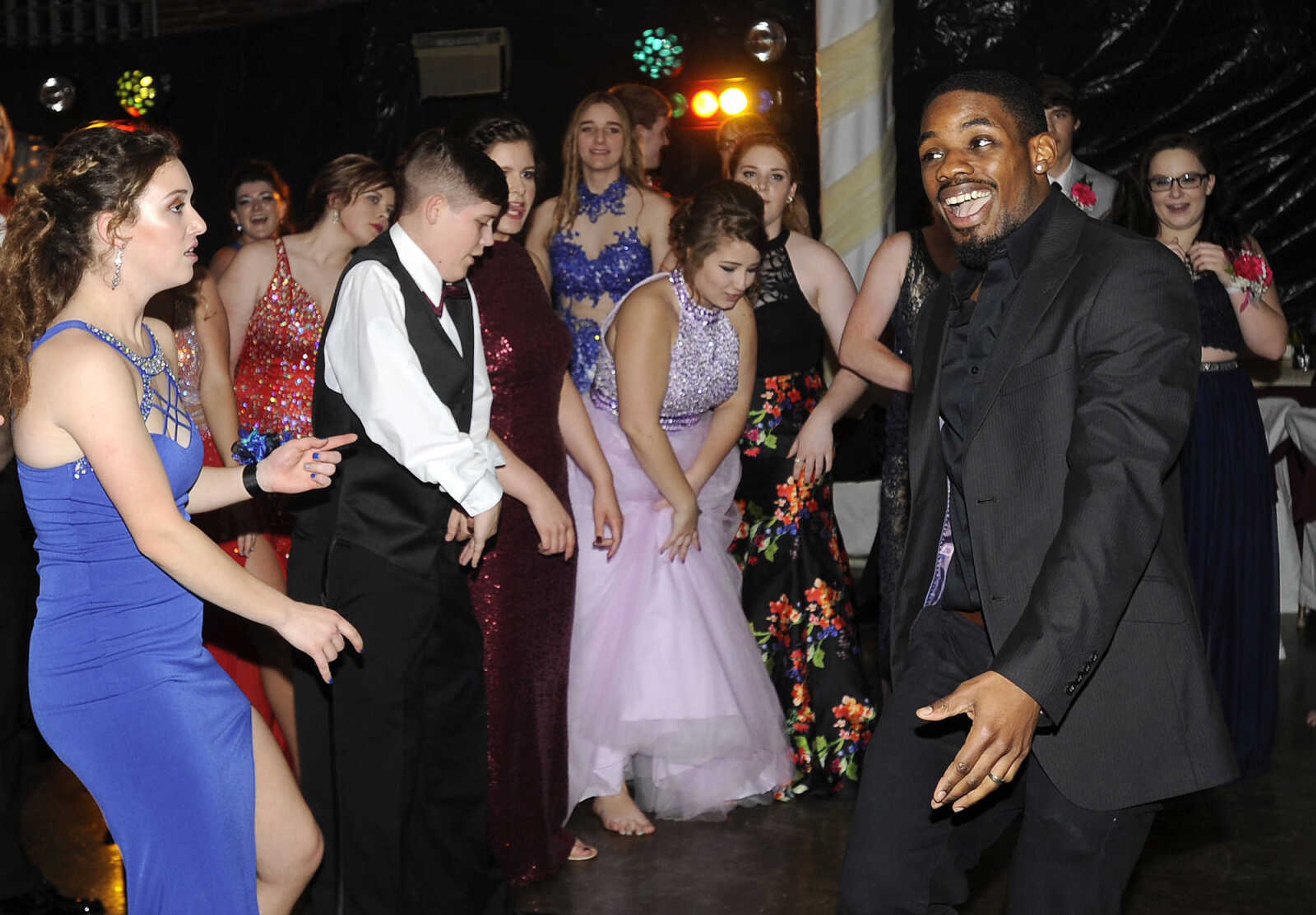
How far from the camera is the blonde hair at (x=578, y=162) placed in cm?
441

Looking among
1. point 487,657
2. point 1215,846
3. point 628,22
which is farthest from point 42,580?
point 628,22

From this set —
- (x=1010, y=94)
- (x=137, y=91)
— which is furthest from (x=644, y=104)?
(x=137, y=91)

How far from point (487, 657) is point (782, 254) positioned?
1.53 m

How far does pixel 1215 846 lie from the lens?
3.62 m

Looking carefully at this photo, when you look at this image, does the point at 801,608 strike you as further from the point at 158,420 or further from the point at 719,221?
the point at 158,420

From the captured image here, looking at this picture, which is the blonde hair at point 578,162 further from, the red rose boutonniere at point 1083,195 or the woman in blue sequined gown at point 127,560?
the woman in blue sequined gown at point 127,560

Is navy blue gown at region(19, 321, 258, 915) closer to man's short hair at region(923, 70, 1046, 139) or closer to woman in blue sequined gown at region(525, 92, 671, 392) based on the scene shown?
man's short hair at region(923, 70, 1046, 139)

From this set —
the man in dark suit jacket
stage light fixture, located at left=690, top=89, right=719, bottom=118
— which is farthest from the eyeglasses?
stage light fixture, located at left=690, top=89, right=719, bottom=118

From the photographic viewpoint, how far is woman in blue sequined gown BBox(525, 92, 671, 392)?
14.4 feet

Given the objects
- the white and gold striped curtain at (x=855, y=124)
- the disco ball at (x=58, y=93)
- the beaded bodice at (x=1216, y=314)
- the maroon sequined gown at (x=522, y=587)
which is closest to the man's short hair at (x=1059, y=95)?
the beaded bodice at (x=1216, y=314)

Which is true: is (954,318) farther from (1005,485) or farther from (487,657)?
(487,657)

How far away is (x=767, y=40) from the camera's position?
711cm

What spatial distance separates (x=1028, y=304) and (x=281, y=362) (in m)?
2.45

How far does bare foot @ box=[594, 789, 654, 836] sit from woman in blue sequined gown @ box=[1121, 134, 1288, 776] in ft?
5.65
